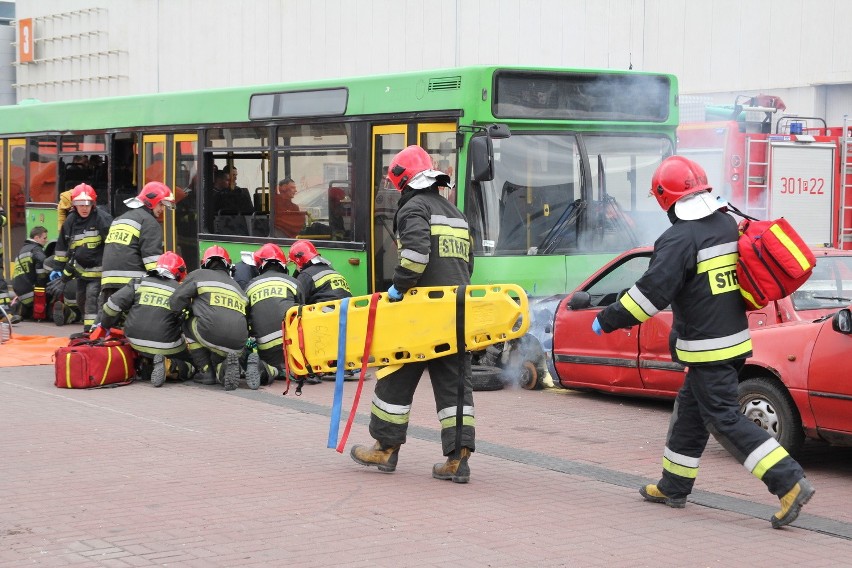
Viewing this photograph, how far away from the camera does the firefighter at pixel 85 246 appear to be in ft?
49.1

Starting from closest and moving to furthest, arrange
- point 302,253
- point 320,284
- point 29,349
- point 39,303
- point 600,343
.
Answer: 1. point 600,343
2. point 320,284
3. point 302,253
4. point 29,349
5. point 39,303

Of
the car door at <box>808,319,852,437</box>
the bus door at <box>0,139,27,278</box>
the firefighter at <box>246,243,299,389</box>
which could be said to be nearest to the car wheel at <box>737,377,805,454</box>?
the car door at <box>808,319,852,437</box>

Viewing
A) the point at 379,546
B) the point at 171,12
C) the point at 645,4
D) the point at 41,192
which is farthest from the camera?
the point at 171,12

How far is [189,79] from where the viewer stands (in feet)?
124

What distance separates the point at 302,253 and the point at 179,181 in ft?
12.9

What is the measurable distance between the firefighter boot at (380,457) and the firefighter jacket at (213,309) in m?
3.85

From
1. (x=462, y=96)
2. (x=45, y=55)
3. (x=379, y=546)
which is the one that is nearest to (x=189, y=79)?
(x=45, y=55)

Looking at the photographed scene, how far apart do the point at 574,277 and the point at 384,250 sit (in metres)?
2.01

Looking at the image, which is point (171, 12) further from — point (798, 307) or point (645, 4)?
point (798, 307)

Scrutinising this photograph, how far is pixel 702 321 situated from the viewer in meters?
7.07

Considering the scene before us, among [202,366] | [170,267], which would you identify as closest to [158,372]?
[202,366]

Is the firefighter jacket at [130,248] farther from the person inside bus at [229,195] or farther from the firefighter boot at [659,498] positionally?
the firefighter boot at [659,498]

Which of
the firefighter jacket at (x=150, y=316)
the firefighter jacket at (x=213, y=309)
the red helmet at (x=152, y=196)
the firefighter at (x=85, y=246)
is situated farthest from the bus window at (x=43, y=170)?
the firefighter jacket at (x=213, y=309)

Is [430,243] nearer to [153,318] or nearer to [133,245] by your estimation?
[153,318]
